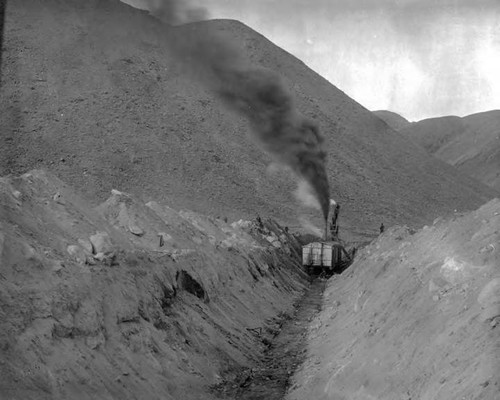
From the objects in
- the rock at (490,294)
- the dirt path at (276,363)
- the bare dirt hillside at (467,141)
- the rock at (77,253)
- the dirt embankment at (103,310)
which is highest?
the bare dirt hillside at (467,141)

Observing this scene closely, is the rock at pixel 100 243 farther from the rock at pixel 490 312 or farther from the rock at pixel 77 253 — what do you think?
the rock at pixel 490 312

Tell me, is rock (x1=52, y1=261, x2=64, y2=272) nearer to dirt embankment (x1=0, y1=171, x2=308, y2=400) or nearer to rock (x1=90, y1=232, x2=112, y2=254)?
dirt embankment (x1=0, y1=171, x2=308, y2=400)

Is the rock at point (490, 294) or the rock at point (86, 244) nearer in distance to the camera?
the rock at point (490, 294)

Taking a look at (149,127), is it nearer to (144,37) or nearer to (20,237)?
(144,37)

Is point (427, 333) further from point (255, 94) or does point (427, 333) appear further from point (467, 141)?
point (467, 141)

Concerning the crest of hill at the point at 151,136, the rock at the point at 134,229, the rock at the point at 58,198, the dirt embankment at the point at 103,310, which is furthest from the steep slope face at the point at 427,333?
the crest of hill at the point at 151,136

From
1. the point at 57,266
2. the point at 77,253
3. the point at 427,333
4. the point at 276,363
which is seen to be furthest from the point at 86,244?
the point at 427,333

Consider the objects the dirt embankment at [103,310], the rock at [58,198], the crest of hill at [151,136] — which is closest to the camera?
the dirt embankment at [103,310]
